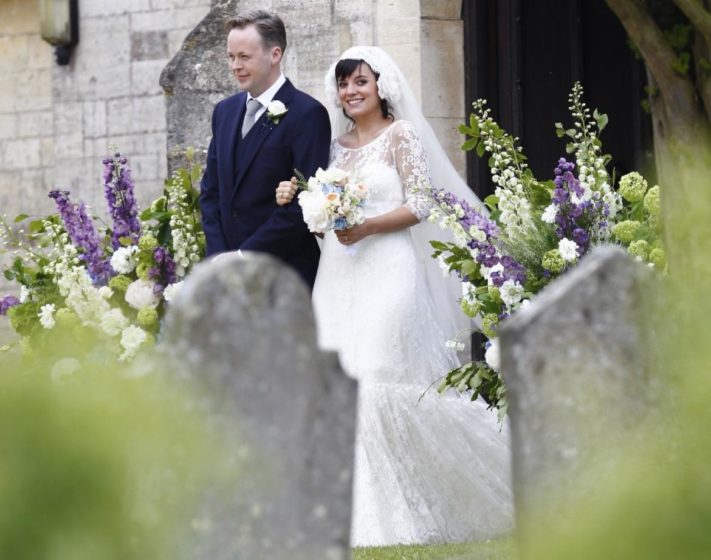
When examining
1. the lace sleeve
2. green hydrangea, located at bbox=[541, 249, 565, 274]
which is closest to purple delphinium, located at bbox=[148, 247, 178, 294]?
the lace sleeve

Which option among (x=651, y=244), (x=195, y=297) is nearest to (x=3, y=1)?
(x=651, y=244)

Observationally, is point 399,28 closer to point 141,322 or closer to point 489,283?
point 141,322

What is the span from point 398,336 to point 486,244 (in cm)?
82

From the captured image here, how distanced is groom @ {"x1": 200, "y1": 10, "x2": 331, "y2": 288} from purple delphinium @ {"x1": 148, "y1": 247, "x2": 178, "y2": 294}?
1.43ft

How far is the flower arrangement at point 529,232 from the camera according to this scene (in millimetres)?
5590

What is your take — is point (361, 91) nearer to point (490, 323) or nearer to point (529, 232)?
point (529, 232)

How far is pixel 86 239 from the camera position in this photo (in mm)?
7227

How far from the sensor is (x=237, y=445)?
2.07 meters

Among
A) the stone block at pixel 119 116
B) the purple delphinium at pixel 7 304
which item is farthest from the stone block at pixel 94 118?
the purple delphinium at pixel 7 304

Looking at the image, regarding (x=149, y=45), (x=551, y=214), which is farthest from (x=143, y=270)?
(x=149, y=45)

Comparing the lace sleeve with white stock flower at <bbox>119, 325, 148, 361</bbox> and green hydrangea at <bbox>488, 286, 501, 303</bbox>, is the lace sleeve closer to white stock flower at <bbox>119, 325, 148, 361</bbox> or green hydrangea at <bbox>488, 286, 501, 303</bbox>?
green hydrangea at <bbox>488, 286, 501, 303</bbox>

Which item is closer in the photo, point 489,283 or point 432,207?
point 489,283

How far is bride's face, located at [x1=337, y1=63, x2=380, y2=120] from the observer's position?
6.59m

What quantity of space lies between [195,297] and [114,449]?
21 cm
